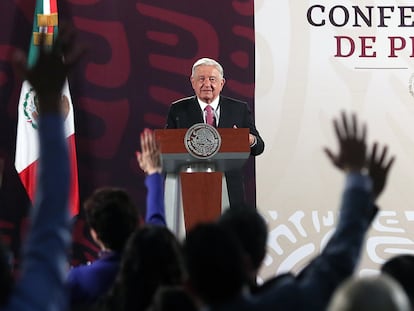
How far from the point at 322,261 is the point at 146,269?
520 millimetres

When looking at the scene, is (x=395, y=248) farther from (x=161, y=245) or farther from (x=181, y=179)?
(x=161, y=245)

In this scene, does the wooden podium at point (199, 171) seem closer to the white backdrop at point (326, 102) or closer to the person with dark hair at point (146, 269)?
the white backdrop at point (326, 102)

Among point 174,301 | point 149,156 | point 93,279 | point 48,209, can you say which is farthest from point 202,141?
point 48,209

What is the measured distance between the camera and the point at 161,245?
2.38 meters

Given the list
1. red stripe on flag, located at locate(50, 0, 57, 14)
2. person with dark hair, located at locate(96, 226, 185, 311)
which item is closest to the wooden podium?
red stripe on flag, located at locate(50, 0, 57, 14)

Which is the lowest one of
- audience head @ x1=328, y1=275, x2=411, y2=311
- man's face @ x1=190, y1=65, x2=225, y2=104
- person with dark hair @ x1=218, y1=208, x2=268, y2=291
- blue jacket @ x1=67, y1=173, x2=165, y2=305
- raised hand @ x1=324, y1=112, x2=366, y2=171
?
blue jacket @ x1=67, y1=173, x2=165, y2=305

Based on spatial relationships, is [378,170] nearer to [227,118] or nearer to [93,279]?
[93,279]

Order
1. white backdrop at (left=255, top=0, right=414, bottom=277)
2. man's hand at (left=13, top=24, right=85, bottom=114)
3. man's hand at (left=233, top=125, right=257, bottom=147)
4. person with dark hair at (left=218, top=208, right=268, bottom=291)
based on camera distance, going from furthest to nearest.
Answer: white backdrop at (left=255, top=0, right=414, bottom=277)
man's hand at (left=233, top=125, right=257, bottom=147)
person with dark hair at (left=218, top=208, right=268, bottom=291)
man's hand at (left=13, top=24, right=85, bottom=114)

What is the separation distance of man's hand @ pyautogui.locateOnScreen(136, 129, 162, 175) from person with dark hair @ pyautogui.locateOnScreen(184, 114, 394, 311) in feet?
2.36

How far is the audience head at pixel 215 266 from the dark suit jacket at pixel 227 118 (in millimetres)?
4327

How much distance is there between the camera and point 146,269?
2.34 meters

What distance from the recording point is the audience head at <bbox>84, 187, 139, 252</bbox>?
2736mm

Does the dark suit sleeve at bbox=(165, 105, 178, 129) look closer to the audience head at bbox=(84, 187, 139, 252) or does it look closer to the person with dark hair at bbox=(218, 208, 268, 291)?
the audience head at bbox=(84, 187, 139, 252)

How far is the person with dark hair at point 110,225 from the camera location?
8.69 ft
